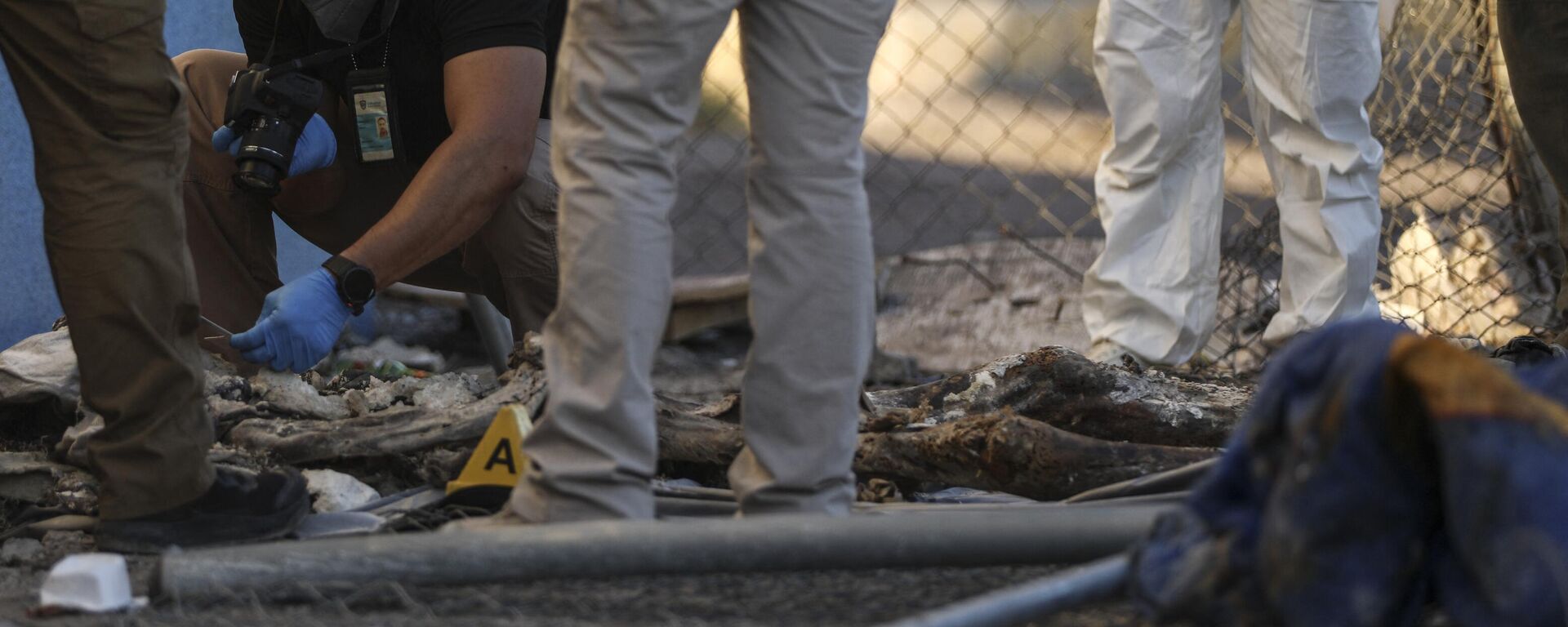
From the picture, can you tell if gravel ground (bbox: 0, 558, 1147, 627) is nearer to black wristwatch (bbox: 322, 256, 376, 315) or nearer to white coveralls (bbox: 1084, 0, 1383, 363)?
black wristwatch (bbox: 322, 256, 376, 315)

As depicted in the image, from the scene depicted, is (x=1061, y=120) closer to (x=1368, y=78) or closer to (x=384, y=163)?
(x=1368, y=78)

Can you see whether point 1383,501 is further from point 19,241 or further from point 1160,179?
point 19,241

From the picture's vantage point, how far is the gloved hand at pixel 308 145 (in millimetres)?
2066

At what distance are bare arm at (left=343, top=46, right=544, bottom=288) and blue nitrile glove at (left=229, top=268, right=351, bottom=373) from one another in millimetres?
83

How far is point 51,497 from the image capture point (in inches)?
62.6

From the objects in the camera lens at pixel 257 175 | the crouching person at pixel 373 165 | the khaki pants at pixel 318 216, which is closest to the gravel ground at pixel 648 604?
the crouching person at pixel 373 165

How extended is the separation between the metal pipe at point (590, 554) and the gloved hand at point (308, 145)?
1.08m

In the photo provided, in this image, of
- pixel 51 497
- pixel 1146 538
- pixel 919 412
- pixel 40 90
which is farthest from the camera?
pixel 919 412

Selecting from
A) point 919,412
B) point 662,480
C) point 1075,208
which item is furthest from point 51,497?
point 1075,208

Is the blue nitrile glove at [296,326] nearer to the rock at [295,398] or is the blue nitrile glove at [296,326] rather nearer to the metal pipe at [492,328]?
the rock at [295,398]

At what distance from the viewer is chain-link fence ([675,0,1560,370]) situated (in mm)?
2779

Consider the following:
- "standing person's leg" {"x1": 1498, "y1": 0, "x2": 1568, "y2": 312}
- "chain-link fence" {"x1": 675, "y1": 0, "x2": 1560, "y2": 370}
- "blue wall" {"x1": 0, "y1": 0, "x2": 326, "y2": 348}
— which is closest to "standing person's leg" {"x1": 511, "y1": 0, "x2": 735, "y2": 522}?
"blue wall" {"x1": 0, "y1": 0, "x2": 326, "y2": 348}

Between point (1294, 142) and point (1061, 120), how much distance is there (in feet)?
5.25

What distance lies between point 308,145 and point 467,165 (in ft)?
0.93
